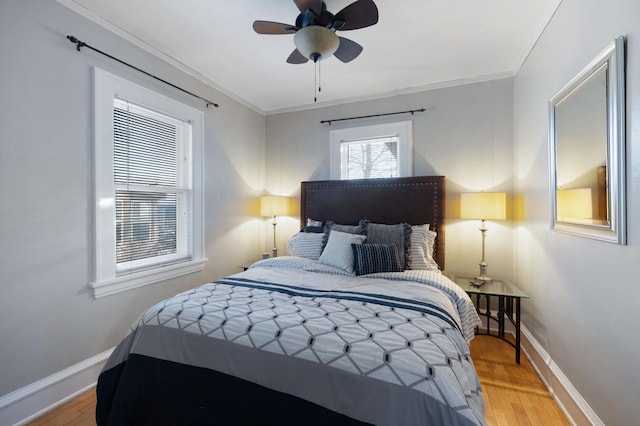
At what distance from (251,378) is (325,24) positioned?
2.04 metres

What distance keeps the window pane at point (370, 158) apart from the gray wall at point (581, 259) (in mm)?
1275

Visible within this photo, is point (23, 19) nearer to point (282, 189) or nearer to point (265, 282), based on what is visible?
point (265, 282)

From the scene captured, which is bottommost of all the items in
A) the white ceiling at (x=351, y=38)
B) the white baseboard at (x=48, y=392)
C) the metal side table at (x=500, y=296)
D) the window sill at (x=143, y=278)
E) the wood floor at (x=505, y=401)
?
the wood floor at (x=505, y=401)

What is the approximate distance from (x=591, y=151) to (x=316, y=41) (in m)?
1.69

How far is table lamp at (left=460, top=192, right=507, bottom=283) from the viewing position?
8.68ft

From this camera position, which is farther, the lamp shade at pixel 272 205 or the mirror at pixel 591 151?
the lamp shade at pixel 272 205

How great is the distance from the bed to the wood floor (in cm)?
47

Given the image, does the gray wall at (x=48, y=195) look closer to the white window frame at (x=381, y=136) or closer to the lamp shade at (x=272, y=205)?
the lamp shade at (x=272, y=205)

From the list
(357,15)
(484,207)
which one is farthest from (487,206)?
(357,15)

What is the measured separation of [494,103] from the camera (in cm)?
298

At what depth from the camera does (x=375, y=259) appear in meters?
2.43

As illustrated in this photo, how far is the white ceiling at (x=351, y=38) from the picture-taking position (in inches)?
79.1

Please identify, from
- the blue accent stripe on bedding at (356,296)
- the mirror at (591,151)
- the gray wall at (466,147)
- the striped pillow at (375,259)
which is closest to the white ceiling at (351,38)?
the gray wall at (466,147)

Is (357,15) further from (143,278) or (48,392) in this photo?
(48,392)
